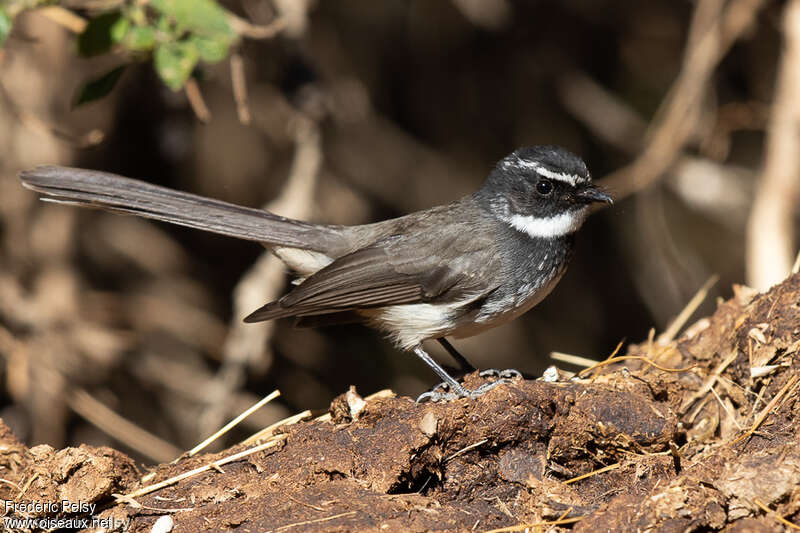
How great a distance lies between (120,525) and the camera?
3723 mm

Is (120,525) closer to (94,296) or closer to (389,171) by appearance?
(94,296)

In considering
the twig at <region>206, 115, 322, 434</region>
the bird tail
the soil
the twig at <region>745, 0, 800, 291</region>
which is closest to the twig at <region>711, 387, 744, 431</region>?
the soil

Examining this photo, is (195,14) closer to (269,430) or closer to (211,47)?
(211,47)

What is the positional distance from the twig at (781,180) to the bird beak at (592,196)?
193 centimetres

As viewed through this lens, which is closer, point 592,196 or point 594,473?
point 594,473

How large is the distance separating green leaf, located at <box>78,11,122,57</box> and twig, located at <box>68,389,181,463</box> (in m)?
3.13

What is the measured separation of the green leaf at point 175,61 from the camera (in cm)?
466

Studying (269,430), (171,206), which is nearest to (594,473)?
(269,430)

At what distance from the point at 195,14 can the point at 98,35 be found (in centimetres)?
56

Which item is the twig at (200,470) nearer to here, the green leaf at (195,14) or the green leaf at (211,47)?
the green leaf at (211,47)

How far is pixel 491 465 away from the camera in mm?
3965

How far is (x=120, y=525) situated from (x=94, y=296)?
168 inches

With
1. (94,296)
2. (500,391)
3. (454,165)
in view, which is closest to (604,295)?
(454,165)

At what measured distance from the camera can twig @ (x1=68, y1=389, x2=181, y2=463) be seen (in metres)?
6.73
